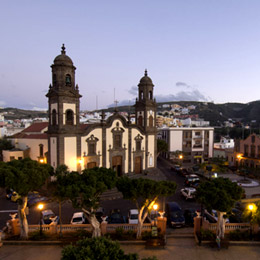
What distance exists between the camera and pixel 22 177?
13.1 metres

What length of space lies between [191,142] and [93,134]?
31.2 meters

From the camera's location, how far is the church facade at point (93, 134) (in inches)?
981

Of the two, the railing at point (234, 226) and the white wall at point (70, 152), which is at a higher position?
the white wall at point (70, 152)

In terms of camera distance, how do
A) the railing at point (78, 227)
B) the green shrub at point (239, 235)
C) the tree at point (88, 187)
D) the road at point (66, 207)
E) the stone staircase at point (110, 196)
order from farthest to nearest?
the stone staircase at point (110, 196)
the road at point (66, 207)
the railing at point (78, 227)
the green shrub at point (239, 235)
the tree at point (88, 187)

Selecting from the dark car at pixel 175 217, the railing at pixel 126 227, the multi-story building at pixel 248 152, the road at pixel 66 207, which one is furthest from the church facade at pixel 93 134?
the multi-story building at pixel 248 152

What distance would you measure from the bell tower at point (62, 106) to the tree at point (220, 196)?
17000 mm

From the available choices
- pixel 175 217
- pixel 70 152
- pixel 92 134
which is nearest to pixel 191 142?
pixel 92 134

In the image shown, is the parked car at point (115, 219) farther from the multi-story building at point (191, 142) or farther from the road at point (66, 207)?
the multi-story building at point (191, 142)

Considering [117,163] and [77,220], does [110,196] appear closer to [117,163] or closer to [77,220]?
[117,163]

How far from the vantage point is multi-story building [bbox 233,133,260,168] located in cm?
3844

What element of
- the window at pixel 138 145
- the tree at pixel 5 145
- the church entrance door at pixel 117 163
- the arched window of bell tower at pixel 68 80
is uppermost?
the arched window of bell tower at pixel 68 80

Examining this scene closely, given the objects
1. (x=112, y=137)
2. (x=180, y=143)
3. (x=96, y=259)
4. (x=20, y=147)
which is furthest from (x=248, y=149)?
(x=20, y=147)

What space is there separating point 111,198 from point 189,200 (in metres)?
9.08

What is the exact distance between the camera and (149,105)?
3372 centimetres
